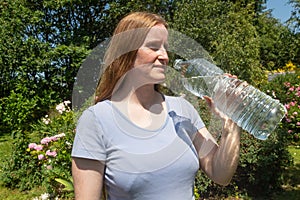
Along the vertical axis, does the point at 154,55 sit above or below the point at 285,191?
above

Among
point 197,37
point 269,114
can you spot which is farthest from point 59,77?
point 269,114

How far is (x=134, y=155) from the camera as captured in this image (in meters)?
1.04

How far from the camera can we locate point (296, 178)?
Answer: 4.93m

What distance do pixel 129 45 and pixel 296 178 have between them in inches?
181

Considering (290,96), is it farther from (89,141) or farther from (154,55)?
(89,141)

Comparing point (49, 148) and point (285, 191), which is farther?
point (285, 191)

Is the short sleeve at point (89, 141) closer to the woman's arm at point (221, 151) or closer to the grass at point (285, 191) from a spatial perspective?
the woman's arm at point (221, 151)

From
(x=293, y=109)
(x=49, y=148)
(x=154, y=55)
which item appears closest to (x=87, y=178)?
(x=154, y=55)

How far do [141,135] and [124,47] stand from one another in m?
0.29

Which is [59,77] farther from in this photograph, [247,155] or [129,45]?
[129,45]

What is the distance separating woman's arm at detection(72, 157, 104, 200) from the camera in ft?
3.31

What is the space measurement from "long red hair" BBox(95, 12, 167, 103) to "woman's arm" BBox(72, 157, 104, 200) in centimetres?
25

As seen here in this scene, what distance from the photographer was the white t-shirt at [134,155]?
1.02m

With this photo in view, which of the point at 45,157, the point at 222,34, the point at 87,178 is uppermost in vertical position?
the point at 87,178
